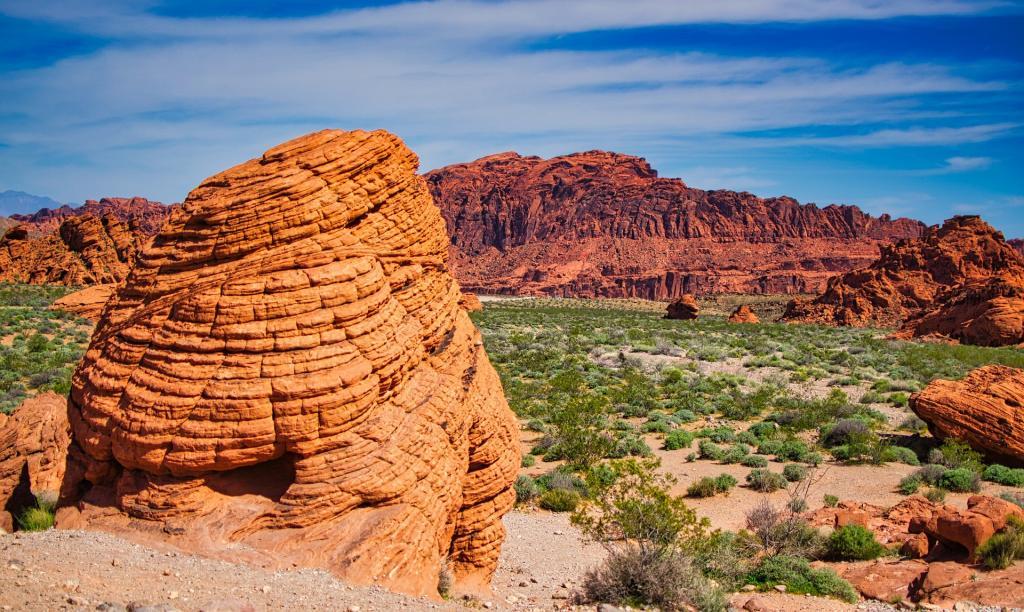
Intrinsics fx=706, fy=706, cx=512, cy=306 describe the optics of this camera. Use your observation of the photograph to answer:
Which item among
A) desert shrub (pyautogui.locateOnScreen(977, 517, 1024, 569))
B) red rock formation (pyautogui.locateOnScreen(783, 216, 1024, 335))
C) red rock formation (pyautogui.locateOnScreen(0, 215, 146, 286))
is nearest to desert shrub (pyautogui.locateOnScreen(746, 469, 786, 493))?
desert shrub (pyautogui.locateOnScreen(977, 517, 1024, 569))

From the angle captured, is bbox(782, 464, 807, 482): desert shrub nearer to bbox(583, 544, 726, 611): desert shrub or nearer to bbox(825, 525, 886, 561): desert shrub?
bbox(825, 525, 886, 561): desert shrub

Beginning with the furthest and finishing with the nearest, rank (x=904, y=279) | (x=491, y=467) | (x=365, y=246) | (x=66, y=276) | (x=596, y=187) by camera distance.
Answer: (x=596, y=187)
(x=904, y=279)
(x=66, y=276)
(x=491, y=467)
(x=365, y=246)

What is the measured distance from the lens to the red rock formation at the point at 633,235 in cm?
13788

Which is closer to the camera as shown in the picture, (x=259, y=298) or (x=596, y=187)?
(x=259, y=298)

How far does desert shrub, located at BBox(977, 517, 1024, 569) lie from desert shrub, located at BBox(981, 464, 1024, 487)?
651 centimetres

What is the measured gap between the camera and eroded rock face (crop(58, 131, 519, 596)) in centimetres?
715

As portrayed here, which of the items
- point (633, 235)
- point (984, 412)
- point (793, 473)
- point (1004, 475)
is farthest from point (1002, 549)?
point (633, 235)

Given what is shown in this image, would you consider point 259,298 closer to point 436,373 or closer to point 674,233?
point 436,373

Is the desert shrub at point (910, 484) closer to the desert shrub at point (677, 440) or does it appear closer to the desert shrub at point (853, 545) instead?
the desert shrub at point (853, 545)

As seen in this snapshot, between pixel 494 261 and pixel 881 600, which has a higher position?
pixel 494 261

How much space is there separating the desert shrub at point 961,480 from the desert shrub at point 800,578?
23.1ft

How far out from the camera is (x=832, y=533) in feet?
41.4

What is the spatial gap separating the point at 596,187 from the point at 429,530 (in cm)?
17026

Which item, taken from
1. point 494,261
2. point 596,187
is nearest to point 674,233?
point 596,187
